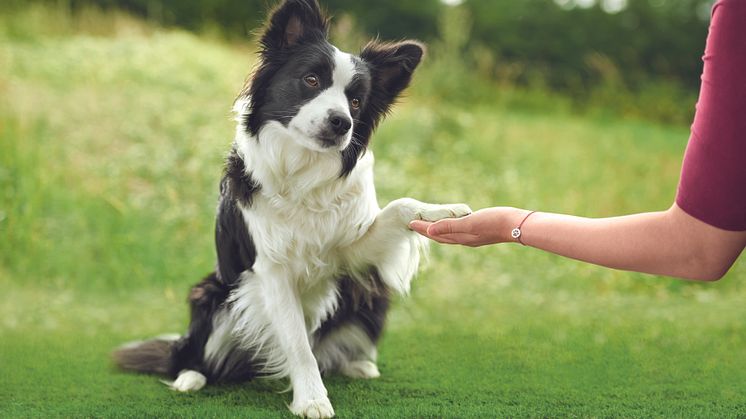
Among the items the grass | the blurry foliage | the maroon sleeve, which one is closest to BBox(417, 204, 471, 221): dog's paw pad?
the grass

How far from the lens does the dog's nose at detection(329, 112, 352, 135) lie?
2730 mm

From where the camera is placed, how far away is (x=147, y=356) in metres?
3.46

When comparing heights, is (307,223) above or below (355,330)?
above

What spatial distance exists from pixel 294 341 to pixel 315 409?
0.26m

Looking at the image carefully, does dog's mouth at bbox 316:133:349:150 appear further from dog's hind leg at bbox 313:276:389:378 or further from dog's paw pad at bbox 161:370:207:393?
dog's paw pad at bbox 161:370:207:393

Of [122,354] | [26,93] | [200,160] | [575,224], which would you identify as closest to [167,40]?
[26,93]

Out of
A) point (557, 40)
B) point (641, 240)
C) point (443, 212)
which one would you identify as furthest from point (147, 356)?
point (557, 40)

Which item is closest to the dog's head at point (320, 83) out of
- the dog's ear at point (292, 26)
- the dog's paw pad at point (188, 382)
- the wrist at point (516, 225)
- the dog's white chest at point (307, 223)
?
the dog's ear at point (292, 26)

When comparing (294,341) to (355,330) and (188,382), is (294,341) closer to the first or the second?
(355,330)

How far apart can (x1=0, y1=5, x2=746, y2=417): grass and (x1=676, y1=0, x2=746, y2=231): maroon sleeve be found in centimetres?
117

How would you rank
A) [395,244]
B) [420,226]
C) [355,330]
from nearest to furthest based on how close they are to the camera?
[420,226]
[395,244]
[355,330]

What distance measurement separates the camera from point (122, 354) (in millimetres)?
3510

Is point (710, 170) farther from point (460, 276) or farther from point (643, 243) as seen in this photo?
point (460, 276)

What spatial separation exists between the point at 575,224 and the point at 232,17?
8917 mm
